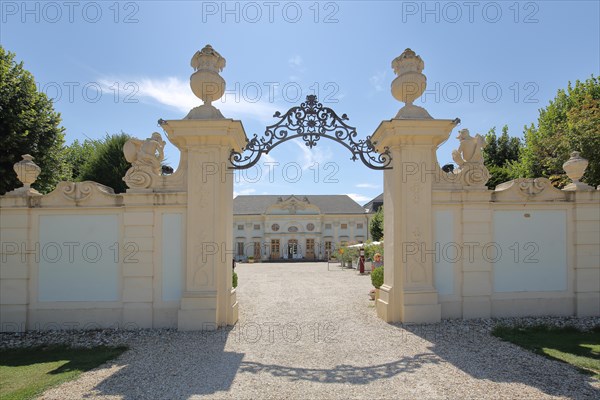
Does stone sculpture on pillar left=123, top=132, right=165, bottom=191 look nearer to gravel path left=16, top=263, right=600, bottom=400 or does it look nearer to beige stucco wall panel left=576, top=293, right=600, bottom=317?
gravel path left=16, top=263, right=600, bottom=400

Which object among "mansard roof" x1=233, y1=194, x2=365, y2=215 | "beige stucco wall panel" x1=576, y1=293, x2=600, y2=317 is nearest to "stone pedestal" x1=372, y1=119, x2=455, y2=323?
"beige stucco wall panel" x1=576, y1=293, x2=600, y2=317

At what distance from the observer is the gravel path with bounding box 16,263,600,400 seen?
435 centimetres

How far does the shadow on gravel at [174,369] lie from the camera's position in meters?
4.41

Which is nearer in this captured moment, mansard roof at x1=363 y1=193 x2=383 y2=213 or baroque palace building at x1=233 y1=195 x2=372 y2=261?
mansard roof at x1=363 y1=193 x2=383 y2=213

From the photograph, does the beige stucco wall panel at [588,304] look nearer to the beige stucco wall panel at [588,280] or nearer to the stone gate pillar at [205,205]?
the beige stucco wall panel at [588,280]

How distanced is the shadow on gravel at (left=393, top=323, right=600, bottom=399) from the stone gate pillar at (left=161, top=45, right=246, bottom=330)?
3490mm

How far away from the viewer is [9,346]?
6.46 m

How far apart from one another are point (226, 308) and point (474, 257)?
4700mm

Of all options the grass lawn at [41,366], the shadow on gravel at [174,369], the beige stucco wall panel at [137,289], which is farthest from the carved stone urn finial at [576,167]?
the grass lawn at [41,366]

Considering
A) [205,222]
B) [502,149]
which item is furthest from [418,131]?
[502,149]

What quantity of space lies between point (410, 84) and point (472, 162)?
6.19 ft

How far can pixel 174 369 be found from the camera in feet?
16.7

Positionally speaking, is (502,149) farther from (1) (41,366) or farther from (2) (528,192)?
(1) (41,366)

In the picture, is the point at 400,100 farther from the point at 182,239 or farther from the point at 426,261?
the point at 182,239
